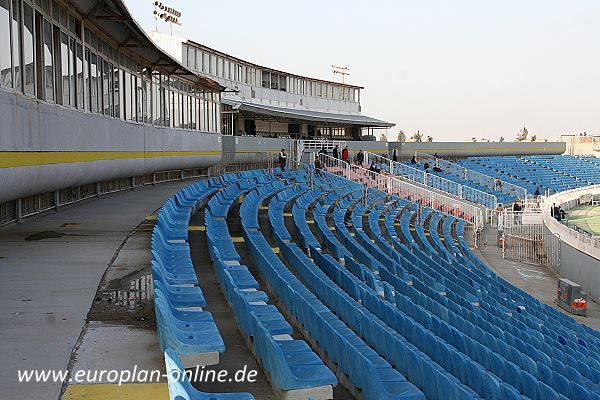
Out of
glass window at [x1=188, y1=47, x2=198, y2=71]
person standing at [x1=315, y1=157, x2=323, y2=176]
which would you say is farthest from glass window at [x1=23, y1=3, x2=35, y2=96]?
glass window at [x1=188, y1=47, x2=198, y2=71]

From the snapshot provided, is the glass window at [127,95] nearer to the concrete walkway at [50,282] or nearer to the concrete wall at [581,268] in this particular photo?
the concrete walkway at [50,282]

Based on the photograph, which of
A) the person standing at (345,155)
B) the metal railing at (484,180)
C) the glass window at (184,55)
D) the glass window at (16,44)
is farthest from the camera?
the metal railing at (484,180)

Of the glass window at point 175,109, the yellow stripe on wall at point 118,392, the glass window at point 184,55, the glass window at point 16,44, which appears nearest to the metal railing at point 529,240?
the glass window at point 175,109

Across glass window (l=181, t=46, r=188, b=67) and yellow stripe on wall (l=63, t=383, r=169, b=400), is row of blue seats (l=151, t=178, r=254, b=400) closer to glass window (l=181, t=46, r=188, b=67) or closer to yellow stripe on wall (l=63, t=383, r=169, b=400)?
yellow stripe on wall (l=63, t=383, r=169, b=400)

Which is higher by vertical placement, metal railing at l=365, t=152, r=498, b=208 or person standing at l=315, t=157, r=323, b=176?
person standing at l=315, t=157, r=323, b=176

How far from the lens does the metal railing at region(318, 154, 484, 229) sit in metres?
27.8

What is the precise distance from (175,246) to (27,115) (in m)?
2.89

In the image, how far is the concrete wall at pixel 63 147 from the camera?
365 inches

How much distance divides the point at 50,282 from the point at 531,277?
→ 1504 cm

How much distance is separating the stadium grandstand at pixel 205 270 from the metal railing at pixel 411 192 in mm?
230

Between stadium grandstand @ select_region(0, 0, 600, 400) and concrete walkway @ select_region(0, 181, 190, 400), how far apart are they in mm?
32

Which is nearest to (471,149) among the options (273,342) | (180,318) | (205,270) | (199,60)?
Answer: (199,60)

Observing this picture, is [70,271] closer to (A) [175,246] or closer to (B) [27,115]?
(A) [175,246]

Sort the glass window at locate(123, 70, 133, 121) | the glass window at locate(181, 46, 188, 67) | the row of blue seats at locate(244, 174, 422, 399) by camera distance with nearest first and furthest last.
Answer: the row of blue seats at locate(244, 174, 422, 399) → the glass window at locate(123, 70, 133, 121) → the glass window at locate(181, 46, 188, 67)
